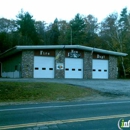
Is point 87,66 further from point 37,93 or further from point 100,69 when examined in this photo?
point 37,93

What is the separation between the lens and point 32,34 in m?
55.9

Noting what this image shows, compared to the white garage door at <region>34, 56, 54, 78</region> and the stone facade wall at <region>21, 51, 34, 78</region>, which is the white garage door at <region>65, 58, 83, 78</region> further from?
the stone facade wall at <region>21, 51, 34, 78</region>

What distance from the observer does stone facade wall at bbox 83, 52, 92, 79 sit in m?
32.5

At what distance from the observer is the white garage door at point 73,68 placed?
104 feet

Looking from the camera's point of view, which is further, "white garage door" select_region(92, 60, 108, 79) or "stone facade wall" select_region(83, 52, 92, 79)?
"white garage door" select_region(92, 60, 108, 79)

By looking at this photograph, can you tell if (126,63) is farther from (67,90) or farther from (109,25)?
(67,90)

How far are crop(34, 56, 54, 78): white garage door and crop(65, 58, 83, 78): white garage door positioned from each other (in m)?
2.21

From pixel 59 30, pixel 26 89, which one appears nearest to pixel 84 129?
pixel 26 89

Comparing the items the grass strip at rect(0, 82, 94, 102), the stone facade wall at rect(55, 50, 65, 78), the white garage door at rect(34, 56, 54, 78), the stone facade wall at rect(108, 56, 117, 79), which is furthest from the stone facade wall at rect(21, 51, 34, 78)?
the stone facade wall at rect(108, 56, 117, 79)

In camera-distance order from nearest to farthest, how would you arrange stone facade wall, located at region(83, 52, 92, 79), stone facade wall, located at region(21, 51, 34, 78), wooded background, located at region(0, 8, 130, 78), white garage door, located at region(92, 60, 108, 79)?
stone facade wall, located at region(21, 51, 34, 78), stone facade wall, located at region(83, 52, 92, 79), white garage door, located at region(92, 60, 108, 79), wooded background, located at region(0, 8, 130, 78)

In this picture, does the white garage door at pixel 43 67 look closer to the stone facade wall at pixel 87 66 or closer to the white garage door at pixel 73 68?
the white garage door at pixel 73 68

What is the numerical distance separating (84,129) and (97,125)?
635mm

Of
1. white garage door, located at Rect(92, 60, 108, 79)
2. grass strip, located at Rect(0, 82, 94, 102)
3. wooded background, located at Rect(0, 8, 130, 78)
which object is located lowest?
grass strip, located at Rect(0, 82, 94, 102)

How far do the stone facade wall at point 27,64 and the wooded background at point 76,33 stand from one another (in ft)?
56.9
